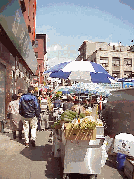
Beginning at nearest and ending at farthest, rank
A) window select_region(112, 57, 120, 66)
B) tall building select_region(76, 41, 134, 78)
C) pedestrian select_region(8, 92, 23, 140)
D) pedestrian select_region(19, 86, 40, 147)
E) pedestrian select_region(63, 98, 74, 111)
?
pedestrian select_region(19, 86, 40, 147) < pedestrian select_region(8, 92, 23, 140) < pedestrian select_region(63, 98, 74, 111) < tall building select_region(76, 41, 134, 78) < window select_region(112, 57, 120, 66)

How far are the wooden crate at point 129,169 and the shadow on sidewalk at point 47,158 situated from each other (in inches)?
64.0

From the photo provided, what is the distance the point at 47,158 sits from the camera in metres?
6.14

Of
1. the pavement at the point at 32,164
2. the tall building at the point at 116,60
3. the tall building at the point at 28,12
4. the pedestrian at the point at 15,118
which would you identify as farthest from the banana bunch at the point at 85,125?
the tall building at the point at 116,60

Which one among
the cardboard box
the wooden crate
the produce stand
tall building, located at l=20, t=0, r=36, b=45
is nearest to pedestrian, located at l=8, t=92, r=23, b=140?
the produce stand

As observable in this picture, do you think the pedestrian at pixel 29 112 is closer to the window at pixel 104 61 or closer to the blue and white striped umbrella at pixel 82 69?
the blue and white striped umbrella at pixel 82 69

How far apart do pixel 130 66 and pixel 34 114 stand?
2057 inches

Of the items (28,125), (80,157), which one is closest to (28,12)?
(28,125)

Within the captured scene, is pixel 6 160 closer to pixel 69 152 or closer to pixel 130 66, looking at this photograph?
pixel 69 152

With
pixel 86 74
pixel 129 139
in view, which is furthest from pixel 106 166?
pixel 86 74

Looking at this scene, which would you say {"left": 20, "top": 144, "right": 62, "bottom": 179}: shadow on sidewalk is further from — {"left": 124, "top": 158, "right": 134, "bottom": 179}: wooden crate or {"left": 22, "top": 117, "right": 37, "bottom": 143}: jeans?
{"left": 124, "top": 158, "right": 134, "bottom": 179}: wooden crate

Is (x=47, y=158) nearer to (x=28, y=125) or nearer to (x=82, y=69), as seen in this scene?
(x=28, y=125)

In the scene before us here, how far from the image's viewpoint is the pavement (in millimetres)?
5016

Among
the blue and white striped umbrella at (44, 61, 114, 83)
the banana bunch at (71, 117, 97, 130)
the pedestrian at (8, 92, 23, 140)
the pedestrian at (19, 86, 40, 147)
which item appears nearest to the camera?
the banana bunch at (71, 117, 97, 130)

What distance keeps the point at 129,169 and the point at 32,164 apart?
2499 mm
